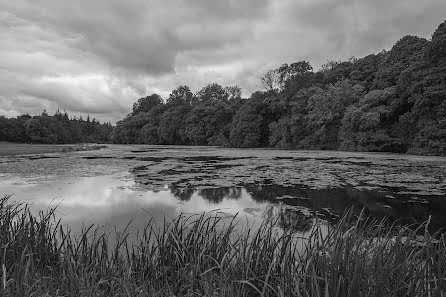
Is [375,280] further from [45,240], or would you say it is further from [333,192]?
[333,192]

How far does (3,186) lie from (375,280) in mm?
11542

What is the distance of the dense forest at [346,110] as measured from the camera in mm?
25969

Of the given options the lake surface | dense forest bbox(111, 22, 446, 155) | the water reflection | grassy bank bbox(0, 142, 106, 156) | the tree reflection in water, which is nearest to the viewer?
the tree reflection in water

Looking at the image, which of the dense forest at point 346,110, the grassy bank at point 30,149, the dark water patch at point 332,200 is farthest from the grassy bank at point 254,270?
the grassy bank at point 30,149

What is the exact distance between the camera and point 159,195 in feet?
30.2

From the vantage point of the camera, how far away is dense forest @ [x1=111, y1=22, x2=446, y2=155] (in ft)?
85.2

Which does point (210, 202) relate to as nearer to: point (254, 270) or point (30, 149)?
point (254, 270)

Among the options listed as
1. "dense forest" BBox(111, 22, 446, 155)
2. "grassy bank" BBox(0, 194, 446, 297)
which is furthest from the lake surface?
"dense forest" BBox(111, 22, 446, 155)

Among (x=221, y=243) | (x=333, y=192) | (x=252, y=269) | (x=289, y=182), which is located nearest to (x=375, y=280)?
(x=252, y=269)

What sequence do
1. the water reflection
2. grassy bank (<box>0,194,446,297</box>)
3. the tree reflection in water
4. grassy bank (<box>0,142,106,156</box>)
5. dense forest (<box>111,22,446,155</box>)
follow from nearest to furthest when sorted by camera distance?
grassy bank (<box>0,194,446,297</box>) → the tree reflection in water → the water reflection → dense forest (<box>111,22,446,155</box>) → grassy bank (<box>0,142,106,156</box>)

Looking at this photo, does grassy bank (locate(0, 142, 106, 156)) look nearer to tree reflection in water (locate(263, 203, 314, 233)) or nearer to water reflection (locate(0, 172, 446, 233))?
water reflection (locate(0, 172, 446, 233))

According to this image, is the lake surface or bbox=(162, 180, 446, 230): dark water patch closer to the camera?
bbox=(162, 180, 446, 230): dark water patch

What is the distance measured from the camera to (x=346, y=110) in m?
36.5

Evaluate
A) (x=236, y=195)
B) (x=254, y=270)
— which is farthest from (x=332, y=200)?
(x=254, y=270)
